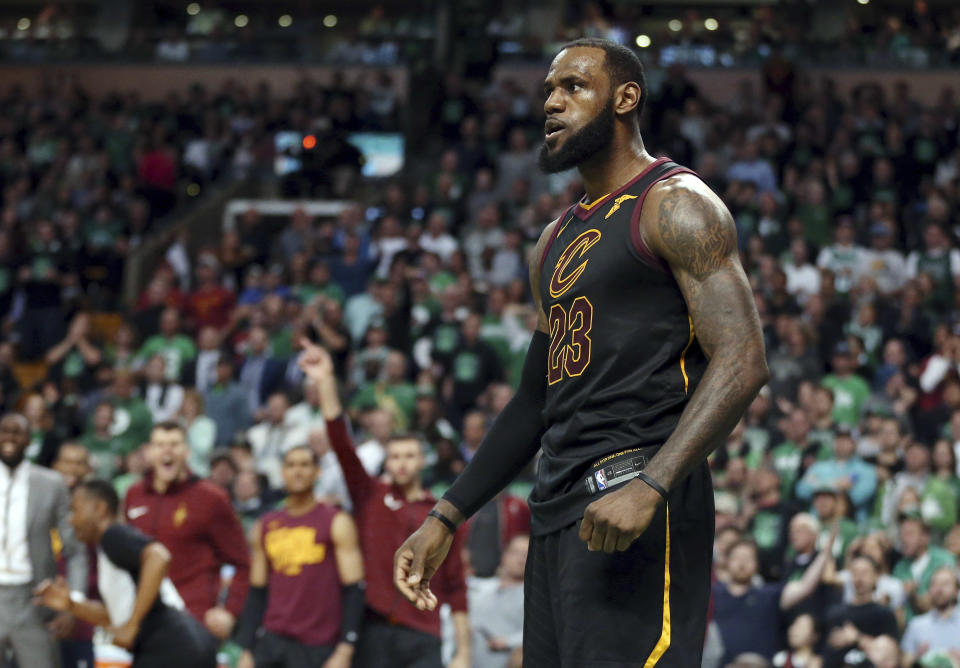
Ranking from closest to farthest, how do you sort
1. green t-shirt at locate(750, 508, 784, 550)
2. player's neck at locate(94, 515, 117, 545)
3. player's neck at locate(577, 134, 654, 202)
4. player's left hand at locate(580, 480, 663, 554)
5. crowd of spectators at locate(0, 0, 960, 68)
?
player's left hand at locate(580, 480, 663, 554), player's neck at locate(577, 134, 654, 202), player's neck at locate(94, 515, 117, 545), green t-shirt at locate(750, 508, 784, 550), crowd of spectators at locate(0, 0, 960, 68)

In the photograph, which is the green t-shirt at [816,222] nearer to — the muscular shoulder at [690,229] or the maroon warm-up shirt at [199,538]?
the maroon warm-up shirt at [199,538]

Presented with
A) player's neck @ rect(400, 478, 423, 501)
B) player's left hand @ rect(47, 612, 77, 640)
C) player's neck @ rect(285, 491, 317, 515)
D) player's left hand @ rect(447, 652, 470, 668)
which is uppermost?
player's neck @ rect(400, 478, 423, 501)

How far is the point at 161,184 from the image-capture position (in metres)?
18.3

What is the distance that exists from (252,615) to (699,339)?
15.6 ft

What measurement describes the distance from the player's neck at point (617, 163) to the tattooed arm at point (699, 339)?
171mm

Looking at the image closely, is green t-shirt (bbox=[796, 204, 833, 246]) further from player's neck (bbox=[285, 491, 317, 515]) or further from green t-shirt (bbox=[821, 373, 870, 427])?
player's neck (bbox=[285, 491, 317, 515])

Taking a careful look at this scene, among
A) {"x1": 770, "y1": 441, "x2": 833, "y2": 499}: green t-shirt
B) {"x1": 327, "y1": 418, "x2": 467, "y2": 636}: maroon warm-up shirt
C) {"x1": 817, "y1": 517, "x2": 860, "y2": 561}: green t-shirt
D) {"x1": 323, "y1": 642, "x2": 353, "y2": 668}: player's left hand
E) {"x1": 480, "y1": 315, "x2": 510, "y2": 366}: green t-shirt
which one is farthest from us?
{"x1": 480, "y1": 315, "x2": 510, "y2": 366}: green t-shirt

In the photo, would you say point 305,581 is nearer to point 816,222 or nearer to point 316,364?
point 316,364

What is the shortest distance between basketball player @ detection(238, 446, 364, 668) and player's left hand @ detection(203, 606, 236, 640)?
103 mm

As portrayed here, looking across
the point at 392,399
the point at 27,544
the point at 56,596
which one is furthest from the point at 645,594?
the point at 392,399

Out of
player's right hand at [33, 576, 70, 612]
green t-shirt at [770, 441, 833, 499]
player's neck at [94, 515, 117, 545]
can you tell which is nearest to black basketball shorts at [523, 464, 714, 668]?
player's right hand at [33, 576, 70, 612]

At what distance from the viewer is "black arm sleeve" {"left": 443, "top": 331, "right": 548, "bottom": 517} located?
3482 millimetres

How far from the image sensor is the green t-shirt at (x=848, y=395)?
11133 millimetres

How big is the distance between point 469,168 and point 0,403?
5.97 meters
